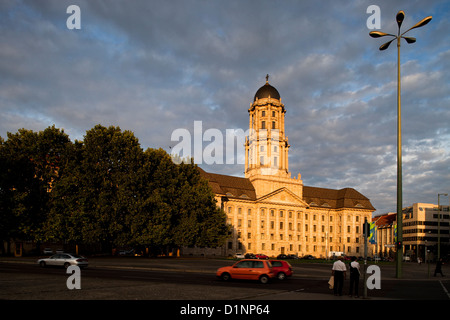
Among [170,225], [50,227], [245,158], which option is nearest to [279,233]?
[245,158]

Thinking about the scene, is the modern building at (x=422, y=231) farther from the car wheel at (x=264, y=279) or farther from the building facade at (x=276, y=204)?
the car wheel at (x=264, y=279)

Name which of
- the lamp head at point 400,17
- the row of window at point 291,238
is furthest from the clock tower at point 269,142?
the lamp head at point 400,17

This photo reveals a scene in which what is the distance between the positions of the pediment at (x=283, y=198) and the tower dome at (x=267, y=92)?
27996 millimetres

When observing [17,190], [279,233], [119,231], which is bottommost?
[279,233]

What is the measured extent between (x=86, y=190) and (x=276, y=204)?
6674cm

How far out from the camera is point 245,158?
408ft

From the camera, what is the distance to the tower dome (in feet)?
393

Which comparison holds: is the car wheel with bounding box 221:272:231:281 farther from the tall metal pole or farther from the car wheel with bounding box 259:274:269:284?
the tall metal pole

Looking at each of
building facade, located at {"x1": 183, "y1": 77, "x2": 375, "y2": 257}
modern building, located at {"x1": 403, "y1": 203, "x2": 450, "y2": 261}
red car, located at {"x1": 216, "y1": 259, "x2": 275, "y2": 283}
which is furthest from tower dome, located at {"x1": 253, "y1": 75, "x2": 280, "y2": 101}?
red car, located at {"x1": 216, "y1": 259, "x2": 275, "y2": 283}

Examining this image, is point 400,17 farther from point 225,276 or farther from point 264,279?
point 225,276

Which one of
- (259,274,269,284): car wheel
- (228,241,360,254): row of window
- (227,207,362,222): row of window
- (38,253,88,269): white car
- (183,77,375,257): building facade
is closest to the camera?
(259,274,269,284): car wheel

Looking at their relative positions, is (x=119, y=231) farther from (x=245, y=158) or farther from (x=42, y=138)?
(x=245, y=158)

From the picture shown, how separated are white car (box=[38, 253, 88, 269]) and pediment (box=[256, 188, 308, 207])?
7754 centimetres
